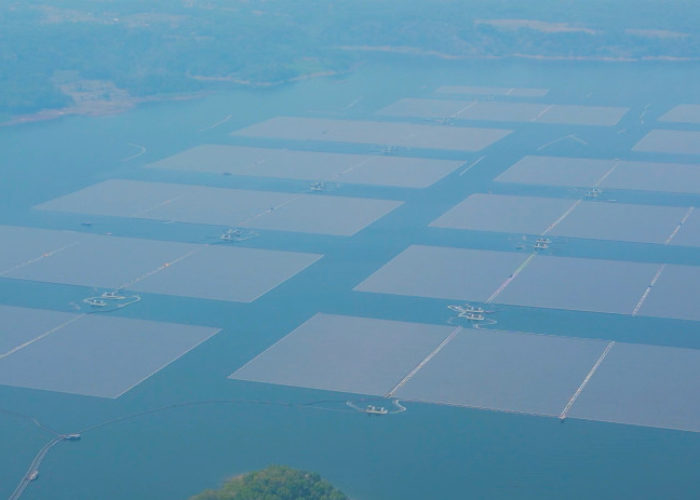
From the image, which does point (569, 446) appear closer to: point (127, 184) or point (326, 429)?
point (326, 429)

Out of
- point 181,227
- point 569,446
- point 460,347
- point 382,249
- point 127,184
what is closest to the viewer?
point 569,446

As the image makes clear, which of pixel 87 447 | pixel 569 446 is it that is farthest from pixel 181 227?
pixel 569 446

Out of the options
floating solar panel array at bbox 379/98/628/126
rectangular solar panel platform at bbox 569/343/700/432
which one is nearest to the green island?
rectangular solar panel platform at bbox 569/343/700/432

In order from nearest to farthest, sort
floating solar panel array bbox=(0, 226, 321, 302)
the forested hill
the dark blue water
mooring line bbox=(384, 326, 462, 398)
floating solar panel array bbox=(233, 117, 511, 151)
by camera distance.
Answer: the dark blue water
mooring line bbox=(384, 326, 462, 398)
floating solar panel array bbox=(0, 226, 321, 302)
floating solar panel array bbox=(233, 117, 511, 151)
the forested hill

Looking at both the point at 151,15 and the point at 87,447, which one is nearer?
the point at 87,447

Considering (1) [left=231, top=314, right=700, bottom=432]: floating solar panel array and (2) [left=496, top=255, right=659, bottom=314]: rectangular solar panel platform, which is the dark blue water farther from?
(2) [left=496, top=255, right=659, bottom=314]: rectangular solar panel platform

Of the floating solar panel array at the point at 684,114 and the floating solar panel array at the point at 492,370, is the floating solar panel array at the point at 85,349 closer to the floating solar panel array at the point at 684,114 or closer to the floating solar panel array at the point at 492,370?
the floating solar panel array at the point at 492,370
